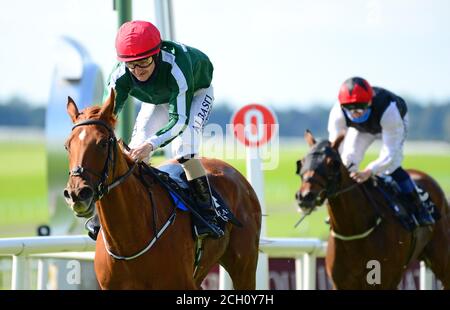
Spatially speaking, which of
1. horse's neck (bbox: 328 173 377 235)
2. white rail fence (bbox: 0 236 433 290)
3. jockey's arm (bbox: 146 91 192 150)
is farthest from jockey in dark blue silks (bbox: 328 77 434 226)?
jockey's arm (bbox: 146 91 192 150)

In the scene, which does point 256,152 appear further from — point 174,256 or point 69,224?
point 174,256

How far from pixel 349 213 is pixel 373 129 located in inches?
30.0

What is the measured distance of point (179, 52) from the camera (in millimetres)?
5438

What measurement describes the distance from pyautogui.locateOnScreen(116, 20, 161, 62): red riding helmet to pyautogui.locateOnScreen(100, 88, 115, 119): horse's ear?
0.38 meters

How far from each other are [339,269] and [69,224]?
2.02 meters

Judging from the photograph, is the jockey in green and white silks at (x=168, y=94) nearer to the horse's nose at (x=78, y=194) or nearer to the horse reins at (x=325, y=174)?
the horse's nose at (x=78, y=194)

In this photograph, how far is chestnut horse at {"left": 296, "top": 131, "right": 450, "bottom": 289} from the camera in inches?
285

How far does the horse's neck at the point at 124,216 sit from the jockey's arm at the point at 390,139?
2.99 m

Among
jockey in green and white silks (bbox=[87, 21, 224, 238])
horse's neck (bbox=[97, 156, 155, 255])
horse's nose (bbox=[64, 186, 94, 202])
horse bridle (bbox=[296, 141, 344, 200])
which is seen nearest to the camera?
horse's nose (bbox=[64, 186, 94, 202])

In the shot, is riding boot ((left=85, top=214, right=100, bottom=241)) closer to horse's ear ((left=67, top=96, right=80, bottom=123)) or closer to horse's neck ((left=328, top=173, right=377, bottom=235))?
horse's ear ((left=67, top=96, right=80, bottom=123))

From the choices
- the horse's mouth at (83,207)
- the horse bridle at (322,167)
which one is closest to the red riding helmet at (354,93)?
the horse bridle at (322,167)

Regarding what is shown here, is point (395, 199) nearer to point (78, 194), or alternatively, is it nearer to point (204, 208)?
point (204, 208)

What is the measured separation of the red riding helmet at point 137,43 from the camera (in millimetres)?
5137
